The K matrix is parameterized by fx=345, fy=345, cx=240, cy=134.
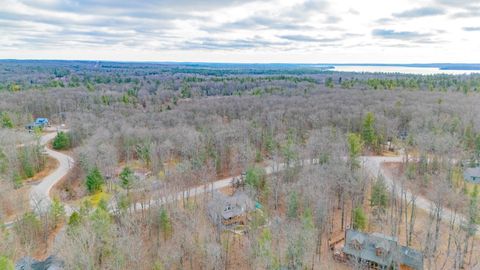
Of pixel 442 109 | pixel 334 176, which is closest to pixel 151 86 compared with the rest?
pixel 442 109

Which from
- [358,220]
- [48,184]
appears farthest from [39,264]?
[358,220]

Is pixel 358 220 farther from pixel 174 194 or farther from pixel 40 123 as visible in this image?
pixel 40 123

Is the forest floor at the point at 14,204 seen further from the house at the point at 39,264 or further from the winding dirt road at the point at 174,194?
the house at the point at 39,264

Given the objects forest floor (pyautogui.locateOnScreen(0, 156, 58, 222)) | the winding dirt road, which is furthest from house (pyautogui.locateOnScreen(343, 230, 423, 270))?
forest floor (pyautogui.locateOnScreen(0, 156, 58, 222))

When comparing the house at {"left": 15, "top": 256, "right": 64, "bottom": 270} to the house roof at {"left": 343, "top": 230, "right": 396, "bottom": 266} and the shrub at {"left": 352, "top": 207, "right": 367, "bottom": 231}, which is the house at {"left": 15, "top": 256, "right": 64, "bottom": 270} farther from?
the shrub at {"left": 352, "top": 207, "right": 367, "bottom": 231}

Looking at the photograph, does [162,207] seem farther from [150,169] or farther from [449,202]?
[449,202]
